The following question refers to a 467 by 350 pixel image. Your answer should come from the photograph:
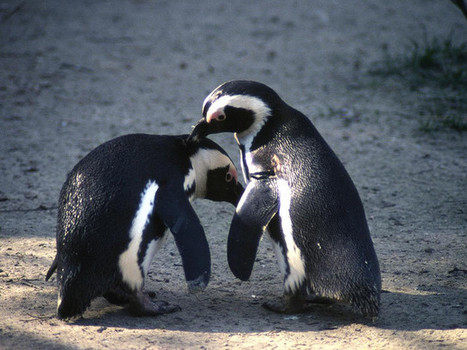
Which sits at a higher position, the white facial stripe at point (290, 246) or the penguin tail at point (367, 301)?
the white facial stripe at point (290, 246)

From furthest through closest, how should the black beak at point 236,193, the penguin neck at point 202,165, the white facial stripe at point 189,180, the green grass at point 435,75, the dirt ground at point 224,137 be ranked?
the green grass at point 435,75
the black beak at point 236,193
the penguin neck at point 202,165
the white facial stripe at point 189,180
the dirt ground at point 224,137

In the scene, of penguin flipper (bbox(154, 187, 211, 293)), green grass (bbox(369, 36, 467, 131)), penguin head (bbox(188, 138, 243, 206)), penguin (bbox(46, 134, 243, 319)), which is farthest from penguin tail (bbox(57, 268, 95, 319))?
green grass (bbox(369, 36, 467, 131))

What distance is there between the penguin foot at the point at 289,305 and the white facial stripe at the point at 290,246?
4 centimetres

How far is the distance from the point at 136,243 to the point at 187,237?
0.19m

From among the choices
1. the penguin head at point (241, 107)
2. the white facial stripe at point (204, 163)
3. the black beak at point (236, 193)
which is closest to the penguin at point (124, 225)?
the white facial stripe at point (204, 163)

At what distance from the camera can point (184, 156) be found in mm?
2715

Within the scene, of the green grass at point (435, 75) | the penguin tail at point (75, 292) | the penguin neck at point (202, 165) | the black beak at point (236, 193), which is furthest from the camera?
the green grass at point (435, 75)

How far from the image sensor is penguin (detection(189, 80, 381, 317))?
2.40 metres

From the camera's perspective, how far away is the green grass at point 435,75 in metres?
5.07

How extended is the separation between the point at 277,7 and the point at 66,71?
304 centimetres

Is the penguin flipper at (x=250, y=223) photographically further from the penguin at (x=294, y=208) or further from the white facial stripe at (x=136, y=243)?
the white facial stripe at (x=136, y=243)

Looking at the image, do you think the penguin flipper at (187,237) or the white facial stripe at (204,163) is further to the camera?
the white facial stripe at (204,163)

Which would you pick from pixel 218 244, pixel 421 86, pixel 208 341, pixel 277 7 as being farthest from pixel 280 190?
pixel 277 7

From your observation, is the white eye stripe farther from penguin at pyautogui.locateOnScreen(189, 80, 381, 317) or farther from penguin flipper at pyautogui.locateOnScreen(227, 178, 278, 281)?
penguin flipper at pyautogui.locateOnScreen(227, 178, 278, 281)
